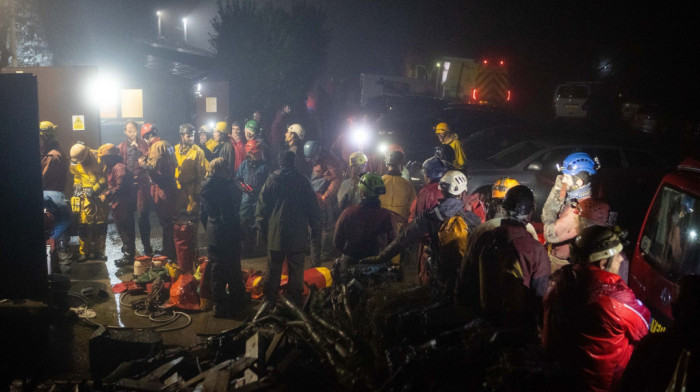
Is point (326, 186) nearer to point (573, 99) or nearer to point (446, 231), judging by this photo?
point (446, 231)

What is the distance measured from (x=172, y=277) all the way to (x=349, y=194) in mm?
2842

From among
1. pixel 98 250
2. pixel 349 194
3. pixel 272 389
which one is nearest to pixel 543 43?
pixel 349 194

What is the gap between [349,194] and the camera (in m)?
7.73

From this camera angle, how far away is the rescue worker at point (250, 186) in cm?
867

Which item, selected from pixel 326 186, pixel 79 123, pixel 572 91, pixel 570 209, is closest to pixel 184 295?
pixel 326 186

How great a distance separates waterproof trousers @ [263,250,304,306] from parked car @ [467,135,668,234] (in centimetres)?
458

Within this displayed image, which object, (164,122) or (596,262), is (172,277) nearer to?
(596,262)

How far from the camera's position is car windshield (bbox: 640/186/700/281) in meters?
3.93

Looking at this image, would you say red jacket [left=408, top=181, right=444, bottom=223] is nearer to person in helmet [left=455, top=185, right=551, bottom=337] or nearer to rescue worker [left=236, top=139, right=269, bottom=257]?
person in helmet [left=455, top=185, right=551, bottom=337]

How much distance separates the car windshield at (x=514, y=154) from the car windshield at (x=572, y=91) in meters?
12.0

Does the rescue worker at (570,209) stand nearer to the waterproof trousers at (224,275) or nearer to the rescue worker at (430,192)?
the rescue worker at (430,192)

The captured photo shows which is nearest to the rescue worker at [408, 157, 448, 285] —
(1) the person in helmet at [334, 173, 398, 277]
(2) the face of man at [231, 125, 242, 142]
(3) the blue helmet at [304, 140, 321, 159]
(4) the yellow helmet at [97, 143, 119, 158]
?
(1) the person in helmet at [334, 173, 398, 277]

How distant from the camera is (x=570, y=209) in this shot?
17.4ft

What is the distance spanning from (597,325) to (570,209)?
2.42m
